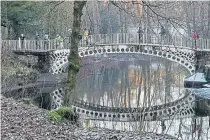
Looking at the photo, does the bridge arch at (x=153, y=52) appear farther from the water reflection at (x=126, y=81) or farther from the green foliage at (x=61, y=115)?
the green foliage at (x=61, y=115)

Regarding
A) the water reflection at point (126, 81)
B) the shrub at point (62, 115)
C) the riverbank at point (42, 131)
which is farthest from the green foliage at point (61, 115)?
the water reflection at point (126, 81)

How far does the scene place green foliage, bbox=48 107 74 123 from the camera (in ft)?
27.2

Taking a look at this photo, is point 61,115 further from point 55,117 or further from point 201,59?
point 201,59

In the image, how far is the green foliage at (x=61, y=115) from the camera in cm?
830

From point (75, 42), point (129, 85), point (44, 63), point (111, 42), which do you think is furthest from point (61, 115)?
point (44, 63)

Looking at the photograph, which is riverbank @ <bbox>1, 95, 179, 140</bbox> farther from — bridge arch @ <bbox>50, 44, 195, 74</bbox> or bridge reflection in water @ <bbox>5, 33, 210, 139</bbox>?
bridge arch @ <bbox>50, 44, 195, 74</bbox>

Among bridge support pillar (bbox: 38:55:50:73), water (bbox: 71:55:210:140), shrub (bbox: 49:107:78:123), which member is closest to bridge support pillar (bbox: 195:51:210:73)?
water (bbox: 71:55:210:140)

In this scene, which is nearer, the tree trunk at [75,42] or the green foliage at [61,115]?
the green foliage at [61,115]

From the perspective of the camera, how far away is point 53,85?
25.4m

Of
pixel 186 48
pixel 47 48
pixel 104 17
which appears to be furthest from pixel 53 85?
pixel 104 17

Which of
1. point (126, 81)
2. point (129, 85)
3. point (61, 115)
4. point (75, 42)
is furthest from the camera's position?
point (126, 81)

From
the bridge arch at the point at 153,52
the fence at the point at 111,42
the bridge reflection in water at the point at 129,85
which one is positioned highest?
the fence at the point at 111,42

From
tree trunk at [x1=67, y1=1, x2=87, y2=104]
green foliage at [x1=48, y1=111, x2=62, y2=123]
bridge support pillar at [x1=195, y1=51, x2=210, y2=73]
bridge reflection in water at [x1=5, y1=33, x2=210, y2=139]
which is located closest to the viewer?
green foliage at [x1=48, y1=111, x2=62, y2=123]

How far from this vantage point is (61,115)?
8555mm
